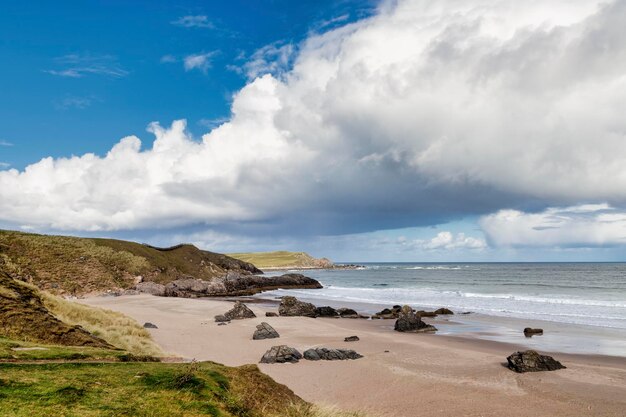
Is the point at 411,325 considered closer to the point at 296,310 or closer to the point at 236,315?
the point at 296,310

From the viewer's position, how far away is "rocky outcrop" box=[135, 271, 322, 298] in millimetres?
67000

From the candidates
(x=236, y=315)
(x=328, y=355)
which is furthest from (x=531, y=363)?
(x=236, y=315)

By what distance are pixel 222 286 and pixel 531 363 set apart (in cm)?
6408

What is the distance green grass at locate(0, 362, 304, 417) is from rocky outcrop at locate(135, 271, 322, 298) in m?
59.0

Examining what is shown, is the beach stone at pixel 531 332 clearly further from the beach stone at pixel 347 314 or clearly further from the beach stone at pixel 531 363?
the beach stone at pixel 347 314

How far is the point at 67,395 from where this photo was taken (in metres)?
7.34

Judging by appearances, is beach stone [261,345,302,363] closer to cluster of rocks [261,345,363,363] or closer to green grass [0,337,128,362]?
cluster of rocks [261,345,363,363]

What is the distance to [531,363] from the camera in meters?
18.8

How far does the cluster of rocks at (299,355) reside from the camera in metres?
19.6

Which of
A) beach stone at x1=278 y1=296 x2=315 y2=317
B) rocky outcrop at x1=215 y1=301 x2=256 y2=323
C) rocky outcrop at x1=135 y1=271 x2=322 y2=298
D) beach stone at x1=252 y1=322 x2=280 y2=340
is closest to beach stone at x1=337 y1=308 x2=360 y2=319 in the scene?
beach stone at x1=278 y1=296 x2=315 y2=317

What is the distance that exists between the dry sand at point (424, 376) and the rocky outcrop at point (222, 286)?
1562 inches

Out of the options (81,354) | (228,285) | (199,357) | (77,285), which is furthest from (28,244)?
(81,354)

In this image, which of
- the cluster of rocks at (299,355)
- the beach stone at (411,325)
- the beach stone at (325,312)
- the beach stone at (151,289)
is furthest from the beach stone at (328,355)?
the beach stone at (151,289)

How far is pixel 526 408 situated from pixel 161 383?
465 inches
